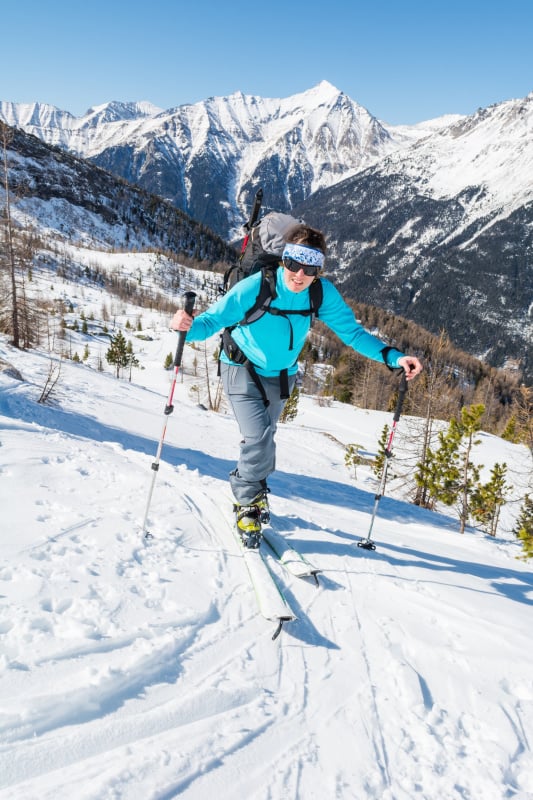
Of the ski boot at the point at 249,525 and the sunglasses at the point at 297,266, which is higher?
the sunglasses at the point at 297,266

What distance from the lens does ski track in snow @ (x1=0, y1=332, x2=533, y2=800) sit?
182 cm

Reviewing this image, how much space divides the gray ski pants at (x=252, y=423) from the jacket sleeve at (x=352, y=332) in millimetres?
748

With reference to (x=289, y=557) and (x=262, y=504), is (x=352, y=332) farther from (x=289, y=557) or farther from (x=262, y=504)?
(x=289, y=557)

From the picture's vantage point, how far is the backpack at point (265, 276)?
12.3 ft

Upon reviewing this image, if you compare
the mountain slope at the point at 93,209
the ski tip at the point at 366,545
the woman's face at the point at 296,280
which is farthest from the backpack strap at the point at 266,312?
the mountain slope at the point at 93,209

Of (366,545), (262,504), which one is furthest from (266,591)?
(366,545)

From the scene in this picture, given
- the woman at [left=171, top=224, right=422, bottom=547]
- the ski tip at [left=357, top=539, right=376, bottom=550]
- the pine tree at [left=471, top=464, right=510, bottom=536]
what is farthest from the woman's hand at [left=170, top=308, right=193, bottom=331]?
the pine tree at [left=471, top=464, right=510, bottom=536]

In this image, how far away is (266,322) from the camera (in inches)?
152

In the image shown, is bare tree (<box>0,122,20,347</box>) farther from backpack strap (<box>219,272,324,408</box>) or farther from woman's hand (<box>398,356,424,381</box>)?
woman's hand (<box>398,356,424,381</box>)

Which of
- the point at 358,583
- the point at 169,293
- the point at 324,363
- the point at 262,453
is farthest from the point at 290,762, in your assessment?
the point at 169,293

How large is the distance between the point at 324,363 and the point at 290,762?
11283 cm

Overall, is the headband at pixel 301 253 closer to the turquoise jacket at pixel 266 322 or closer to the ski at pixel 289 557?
the turquoise jacket at pixel 266 322

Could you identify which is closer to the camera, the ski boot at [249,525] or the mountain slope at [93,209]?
the ski boot at [249,525]

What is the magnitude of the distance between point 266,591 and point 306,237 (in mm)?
2883
